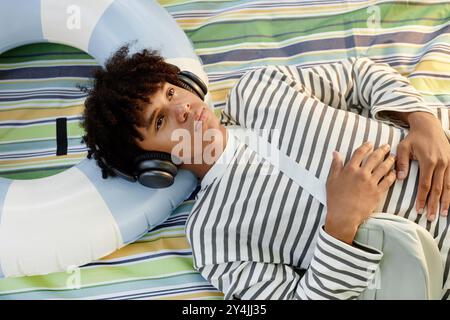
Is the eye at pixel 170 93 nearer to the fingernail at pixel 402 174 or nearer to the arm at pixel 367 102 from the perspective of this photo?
the arm at pixel 367 102

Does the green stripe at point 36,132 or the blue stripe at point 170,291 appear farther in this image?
the green stripe at point 36,132

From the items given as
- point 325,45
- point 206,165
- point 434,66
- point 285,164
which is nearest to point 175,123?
point 206,165

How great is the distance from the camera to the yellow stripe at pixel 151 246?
4.02 ft

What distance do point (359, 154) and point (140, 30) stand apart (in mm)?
593

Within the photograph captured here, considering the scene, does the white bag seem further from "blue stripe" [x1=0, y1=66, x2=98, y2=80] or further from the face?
"blue stripe" [x1=0, y1=66, x2=98, y2=80]

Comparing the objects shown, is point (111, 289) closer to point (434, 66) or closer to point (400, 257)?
point (400, 257)

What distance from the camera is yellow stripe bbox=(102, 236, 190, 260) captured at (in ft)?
4.02

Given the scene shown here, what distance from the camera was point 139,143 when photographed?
42.3 inches

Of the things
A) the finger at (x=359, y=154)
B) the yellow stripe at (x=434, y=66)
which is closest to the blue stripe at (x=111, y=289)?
the finger at (x=359, y=154)

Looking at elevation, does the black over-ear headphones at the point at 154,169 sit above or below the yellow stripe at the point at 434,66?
below

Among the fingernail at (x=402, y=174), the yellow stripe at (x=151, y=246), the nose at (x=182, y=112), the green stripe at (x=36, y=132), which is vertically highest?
the nose at (x=182, y=112)

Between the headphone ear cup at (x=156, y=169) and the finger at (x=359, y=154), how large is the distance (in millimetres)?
355

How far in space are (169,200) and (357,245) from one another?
0.43 metres

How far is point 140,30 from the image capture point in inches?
48.7
